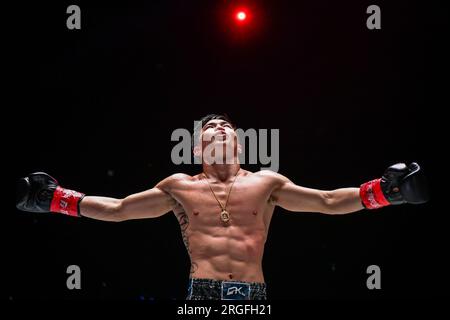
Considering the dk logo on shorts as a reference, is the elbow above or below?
above

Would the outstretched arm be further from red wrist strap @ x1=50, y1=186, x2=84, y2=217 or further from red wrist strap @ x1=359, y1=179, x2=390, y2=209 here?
red wrist strap @ x1=50, y1=186, x2=84, y2=217

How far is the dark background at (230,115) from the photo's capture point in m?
3.53

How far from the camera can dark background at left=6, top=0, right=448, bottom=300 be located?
11.6ft

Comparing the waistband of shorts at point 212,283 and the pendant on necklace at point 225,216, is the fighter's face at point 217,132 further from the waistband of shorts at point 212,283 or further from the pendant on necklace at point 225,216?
the waistband of shorts at point 212,283

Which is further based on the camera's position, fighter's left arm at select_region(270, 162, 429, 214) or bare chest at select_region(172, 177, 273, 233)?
bare chest at select_region(172, 177, 273, 233)

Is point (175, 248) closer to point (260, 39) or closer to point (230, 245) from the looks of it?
point (230, 245)

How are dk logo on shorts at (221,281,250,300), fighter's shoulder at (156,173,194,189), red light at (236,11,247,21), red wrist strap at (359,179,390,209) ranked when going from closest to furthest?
dk logo on shorts at (221,281,250,300), red wrist strap at (359,179,390,209), fighter's shoulder at (156,173,194,189), red light at (236,11,247,21)

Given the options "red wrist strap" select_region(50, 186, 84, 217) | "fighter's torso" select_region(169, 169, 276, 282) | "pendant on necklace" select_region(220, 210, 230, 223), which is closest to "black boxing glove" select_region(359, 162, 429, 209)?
"fighter's torso" select_region(169, 169, 276, 282)

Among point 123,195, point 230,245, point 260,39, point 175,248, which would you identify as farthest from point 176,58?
point 230,245

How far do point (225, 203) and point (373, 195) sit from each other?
2.07 ft

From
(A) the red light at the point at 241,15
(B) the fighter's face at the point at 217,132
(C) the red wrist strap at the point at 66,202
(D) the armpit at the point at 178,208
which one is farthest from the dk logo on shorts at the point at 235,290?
(A) the red light at the point at 241,15

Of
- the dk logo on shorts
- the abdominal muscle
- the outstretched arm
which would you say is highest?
the outstretched arm

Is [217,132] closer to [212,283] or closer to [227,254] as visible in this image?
[227,254]

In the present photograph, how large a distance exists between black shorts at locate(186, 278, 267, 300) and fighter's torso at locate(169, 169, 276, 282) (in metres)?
0.03
